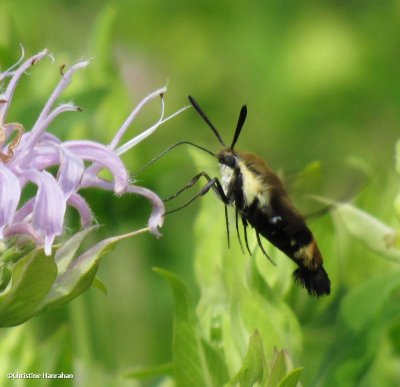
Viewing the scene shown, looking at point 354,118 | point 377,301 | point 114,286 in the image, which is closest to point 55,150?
point 377,301

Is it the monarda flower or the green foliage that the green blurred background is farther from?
the green foliage

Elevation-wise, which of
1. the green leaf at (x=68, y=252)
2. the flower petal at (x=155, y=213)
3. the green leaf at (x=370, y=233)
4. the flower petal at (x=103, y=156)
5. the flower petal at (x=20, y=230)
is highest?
the flower petal at (x=103, y=156)

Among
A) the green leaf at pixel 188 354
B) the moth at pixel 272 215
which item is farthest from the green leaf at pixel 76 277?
the moth at pixel 272 215

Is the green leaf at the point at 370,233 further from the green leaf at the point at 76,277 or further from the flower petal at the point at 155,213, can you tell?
the green leaf at the point at 76,277

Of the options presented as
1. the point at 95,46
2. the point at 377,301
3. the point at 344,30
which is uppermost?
the point at 95,46

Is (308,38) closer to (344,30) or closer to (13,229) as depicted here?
(344,30)

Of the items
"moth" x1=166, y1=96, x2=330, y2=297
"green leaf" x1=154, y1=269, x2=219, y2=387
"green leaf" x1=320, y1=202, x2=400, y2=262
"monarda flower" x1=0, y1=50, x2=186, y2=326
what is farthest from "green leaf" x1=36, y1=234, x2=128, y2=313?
"green leaf" x1=320, y1=202, x2=400, y2=262

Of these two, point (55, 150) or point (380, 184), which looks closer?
point (55, 150)
